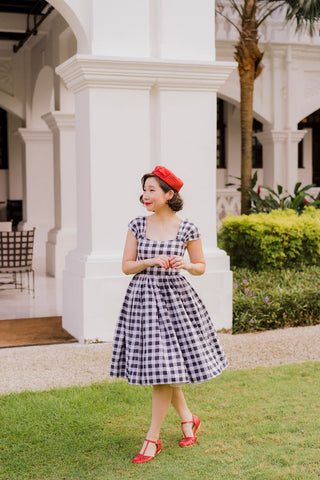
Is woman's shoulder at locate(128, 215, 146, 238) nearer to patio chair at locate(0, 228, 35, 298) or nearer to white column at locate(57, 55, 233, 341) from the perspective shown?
white column at locate(57, 55, 233, 341)

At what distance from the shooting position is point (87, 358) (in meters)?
5.53

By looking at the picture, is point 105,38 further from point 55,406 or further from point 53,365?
point 55,406

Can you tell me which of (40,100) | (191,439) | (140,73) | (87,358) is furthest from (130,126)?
(40,100)

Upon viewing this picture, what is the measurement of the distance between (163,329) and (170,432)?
0.80m

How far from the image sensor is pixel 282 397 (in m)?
4.48

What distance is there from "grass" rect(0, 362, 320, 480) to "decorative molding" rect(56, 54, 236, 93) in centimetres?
286

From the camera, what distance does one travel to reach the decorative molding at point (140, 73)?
20.0ft

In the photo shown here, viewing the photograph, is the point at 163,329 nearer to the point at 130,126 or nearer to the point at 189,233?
the point at 189,233

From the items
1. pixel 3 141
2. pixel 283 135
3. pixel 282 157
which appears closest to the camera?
→ pixel 283 135

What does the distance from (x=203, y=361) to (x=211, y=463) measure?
1.68ft

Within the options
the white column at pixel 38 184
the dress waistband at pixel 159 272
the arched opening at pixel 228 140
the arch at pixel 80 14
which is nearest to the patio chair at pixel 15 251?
the arch at pixel 80 14

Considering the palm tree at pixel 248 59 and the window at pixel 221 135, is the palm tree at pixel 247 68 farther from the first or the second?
the window at pixel 221 135

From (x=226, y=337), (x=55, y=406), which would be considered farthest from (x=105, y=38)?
(x=55, y=406)

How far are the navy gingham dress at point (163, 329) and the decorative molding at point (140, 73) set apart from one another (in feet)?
9.40
